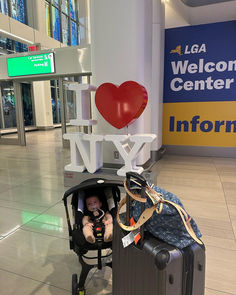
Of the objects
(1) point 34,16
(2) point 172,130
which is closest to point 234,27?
(2) point 172,130

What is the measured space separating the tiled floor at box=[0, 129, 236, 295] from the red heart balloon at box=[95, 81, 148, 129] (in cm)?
121

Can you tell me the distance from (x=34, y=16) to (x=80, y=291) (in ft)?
38.0

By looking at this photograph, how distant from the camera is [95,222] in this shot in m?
1.39

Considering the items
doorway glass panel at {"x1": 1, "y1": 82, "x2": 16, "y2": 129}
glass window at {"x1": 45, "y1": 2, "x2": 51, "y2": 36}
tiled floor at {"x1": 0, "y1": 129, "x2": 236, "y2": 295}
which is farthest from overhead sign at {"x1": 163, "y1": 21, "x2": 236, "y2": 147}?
glass window at {"x1": 45, "y1": 2, "x2": 51, "y2": 36}

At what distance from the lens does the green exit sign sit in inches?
229

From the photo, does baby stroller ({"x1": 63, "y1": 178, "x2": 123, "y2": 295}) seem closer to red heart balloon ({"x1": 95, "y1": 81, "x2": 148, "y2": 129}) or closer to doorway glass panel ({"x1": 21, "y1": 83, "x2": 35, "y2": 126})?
red heart balloon ({"x1": 95, "y1": 81, "x2": 148, "y2": 129})

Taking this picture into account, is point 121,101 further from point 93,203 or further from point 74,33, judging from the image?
point 74,33

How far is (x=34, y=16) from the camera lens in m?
9.91

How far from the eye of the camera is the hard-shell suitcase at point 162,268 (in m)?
0.83

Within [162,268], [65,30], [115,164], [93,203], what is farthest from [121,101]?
[65,30]

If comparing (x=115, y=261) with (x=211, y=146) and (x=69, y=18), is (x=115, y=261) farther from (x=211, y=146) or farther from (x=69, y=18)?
(x=69, y=18)

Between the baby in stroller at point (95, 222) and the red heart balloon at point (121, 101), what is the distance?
151cm

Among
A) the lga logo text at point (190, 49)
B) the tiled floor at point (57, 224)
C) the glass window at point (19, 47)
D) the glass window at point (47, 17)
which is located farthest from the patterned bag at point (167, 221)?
the glass window at point (47, 17)

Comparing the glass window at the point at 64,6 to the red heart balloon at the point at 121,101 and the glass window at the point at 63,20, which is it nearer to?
the glass window at the point at 63,20
